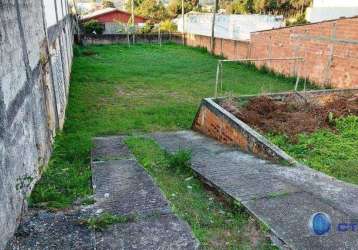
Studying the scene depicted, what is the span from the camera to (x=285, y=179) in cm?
468

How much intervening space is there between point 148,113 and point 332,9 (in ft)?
58.8

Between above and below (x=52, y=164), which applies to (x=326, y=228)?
above

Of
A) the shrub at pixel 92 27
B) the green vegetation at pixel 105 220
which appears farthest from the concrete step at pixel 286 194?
the shrub at pixel 92 27

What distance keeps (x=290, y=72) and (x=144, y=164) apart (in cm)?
1147

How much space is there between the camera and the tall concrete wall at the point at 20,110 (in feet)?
11.1

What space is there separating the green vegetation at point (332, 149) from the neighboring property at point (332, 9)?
54.9 feet

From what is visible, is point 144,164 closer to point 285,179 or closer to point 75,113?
point 285,179

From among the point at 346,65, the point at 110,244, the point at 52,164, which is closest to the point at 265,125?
the point at 52,164

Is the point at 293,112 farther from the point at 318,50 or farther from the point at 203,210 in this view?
the point at 318,50

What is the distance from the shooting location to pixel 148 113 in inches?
415

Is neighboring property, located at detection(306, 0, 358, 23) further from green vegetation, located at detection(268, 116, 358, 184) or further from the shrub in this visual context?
green vegetation, located at detection(268, 116, 358, 184)

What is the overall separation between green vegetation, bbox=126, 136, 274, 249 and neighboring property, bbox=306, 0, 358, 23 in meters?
19.7

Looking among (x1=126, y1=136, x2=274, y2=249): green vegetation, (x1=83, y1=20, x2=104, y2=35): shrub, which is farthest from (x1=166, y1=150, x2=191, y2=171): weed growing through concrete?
(x1=83, y1=20, x2=104, y2=35): shrub

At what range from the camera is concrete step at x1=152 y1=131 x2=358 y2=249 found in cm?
334
